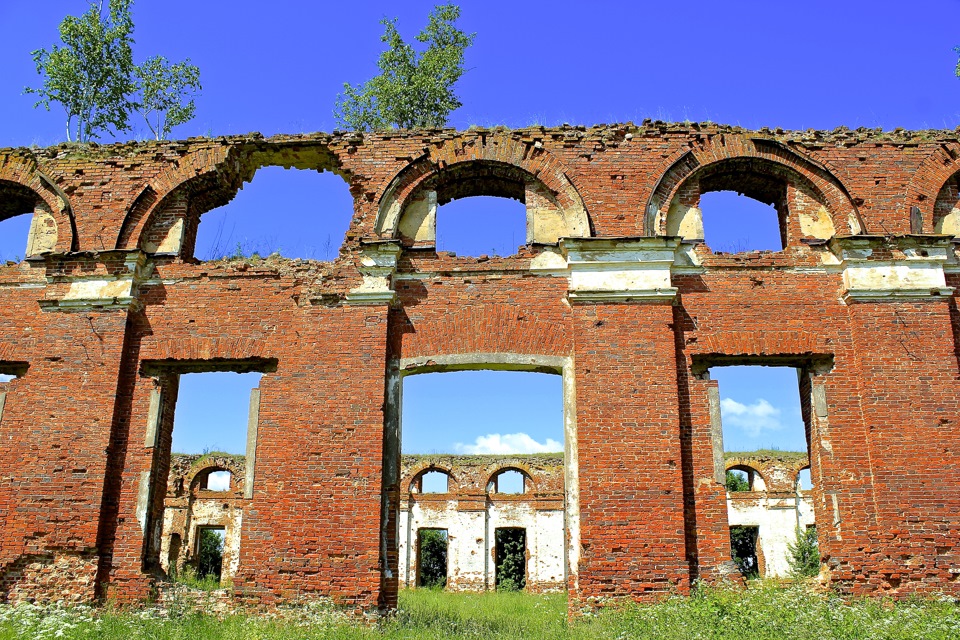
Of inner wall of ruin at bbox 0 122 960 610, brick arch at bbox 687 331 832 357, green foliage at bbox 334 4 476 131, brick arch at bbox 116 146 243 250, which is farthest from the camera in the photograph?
green foliage at bbox 334 4 476 131

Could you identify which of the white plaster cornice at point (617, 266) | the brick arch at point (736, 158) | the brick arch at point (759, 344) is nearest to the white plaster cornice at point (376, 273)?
the white plaster cornice at point (617, 266)

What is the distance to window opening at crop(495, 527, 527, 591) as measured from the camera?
72.8 feet

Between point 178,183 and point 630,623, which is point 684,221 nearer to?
point 630,623

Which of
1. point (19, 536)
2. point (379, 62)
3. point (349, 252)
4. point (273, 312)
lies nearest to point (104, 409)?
point (19, 536)

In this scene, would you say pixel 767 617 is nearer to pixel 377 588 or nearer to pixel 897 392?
pixel 897 392

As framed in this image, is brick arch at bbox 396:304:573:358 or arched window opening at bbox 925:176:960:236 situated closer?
brick arch at bbox 396:304:573:358

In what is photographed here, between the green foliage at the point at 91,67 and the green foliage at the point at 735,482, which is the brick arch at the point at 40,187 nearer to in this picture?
the green foliage at the point at 91,67

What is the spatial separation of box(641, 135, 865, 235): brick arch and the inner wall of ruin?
0.12 ft

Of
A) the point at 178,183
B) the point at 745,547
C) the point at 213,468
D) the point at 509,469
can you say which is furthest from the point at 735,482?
the point at 178,183

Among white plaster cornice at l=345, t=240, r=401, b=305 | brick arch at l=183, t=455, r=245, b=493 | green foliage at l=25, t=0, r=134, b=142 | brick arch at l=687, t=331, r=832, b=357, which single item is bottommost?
brick arch at l=183, t=455, r=245, b=493

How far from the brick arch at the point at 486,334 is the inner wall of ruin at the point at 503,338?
0.09 feet

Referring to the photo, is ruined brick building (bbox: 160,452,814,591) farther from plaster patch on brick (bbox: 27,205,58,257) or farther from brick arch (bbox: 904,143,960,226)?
brick arch (bbox: 904,143,960,226)

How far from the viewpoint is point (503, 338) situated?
30.0ft

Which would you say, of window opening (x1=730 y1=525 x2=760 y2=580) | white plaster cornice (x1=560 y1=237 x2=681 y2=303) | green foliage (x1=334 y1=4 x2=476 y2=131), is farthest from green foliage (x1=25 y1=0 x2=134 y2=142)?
window opening (x1=730 y1=525 x2=760 y2=580)
